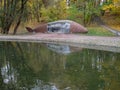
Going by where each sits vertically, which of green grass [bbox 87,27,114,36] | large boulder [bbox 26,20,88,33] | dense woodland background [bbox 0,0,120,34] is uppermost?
dense woodland background [bbox 0,0,120,34]

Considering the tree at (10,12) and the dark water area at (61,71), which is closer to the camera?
the dark water area at (61,71)

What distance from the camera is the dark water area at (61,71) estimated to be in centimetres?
998

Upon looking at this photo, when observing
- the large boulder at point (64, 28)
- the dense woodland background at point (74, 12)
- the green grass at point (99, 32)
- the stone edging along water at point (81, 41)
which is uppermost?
the dense woodland background at point (74, 12)

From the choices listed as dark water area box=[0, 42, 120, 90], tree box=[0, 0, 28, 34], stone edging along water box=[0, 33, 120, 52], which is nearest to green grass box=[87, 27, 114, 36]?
stone edging along water box=[0, 33, 120, 52]

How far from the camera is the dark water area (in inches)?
393

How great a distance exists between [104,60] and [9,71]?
563cm

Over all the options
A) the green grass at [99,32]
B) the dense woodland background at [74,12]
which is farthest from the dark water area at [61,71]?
the dense woodland background at [74,12]

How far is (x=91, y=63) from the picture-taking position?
1472 centimetres

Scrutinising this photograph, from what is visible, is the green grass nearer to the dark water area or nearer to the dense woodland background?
the dense woodland background

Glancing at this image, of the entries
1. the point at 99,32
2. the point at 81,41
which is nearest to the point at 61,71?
the point at 81,41

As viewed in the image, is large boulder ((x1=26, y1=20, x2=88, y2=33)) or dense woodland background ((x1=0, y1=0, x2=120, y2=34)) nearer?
large boulder ((x1=26, y1=20, x2=88, y2=33))

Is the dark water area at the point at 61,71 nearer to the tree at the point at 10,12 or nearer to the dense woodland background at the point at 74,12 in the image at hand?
the tree at the point at 10,12

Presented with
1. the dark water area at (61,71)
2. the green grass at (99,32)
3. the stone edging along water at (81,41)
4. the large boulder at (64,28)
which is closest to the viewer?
the dark water area at (61,71)

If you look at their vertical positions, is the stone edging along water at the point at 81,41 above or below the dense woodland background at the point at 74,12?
below
